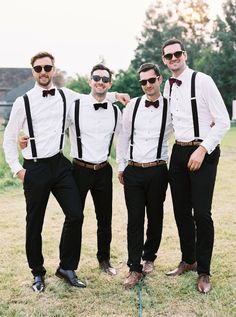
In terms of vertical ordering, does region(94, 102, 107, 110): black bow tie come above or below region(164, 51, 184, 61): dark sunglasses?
below

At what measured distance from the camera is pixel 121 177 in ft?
15.9

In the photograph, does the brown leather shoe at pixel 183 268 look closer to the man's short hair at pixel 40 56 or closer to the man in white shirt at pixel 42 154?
the man in white shirt at pixel 42 154

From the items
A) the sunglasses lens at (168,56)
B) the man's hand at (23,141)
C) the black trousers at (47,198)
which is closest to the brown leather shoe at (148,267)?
the black trousers at (47,198)

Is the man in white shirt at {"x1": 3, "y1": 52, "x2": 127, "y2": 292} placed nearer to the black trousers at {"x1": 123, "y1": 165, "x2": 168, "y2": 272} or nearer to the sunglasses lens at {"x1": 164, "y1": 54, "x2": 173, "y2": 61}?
the black trousers at {"x1": 123, "y1": 165, "x2": 168, "y2": 272}

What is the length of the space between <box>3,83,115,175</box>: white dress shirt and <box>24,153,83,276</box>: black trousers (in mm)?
98

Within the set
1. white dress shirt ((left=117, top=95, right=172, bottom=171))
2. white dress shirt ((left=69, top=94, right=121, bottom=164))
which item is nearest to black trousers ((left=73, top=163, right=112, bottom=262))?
white dress shirt ((left=69, top=94, right=121, bottom=164))

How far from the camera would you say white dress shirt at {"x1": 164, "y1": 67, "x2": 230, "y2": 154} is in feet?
13.7

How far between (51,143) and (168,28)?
46724mm

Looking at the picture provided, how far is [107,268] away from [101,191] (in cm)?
86

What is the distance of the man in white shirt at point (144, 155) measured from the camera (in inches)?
177

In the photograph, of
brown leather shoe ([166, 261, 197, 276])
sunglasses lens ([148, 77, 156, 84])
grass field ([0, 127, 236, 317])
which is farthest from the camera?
brown leather shoe ([166, 261, 197, 276])

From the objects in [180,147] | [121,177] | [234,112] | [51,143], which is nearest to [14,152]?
[51,143]

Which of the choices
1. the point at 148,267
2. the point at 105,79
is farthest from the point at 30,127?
the point at 148,267

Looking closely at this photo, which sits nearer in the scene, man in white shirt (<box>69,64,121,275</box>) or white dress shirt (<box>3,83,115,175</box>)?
white dress shirt (<box>3,83,115,175</box>)
